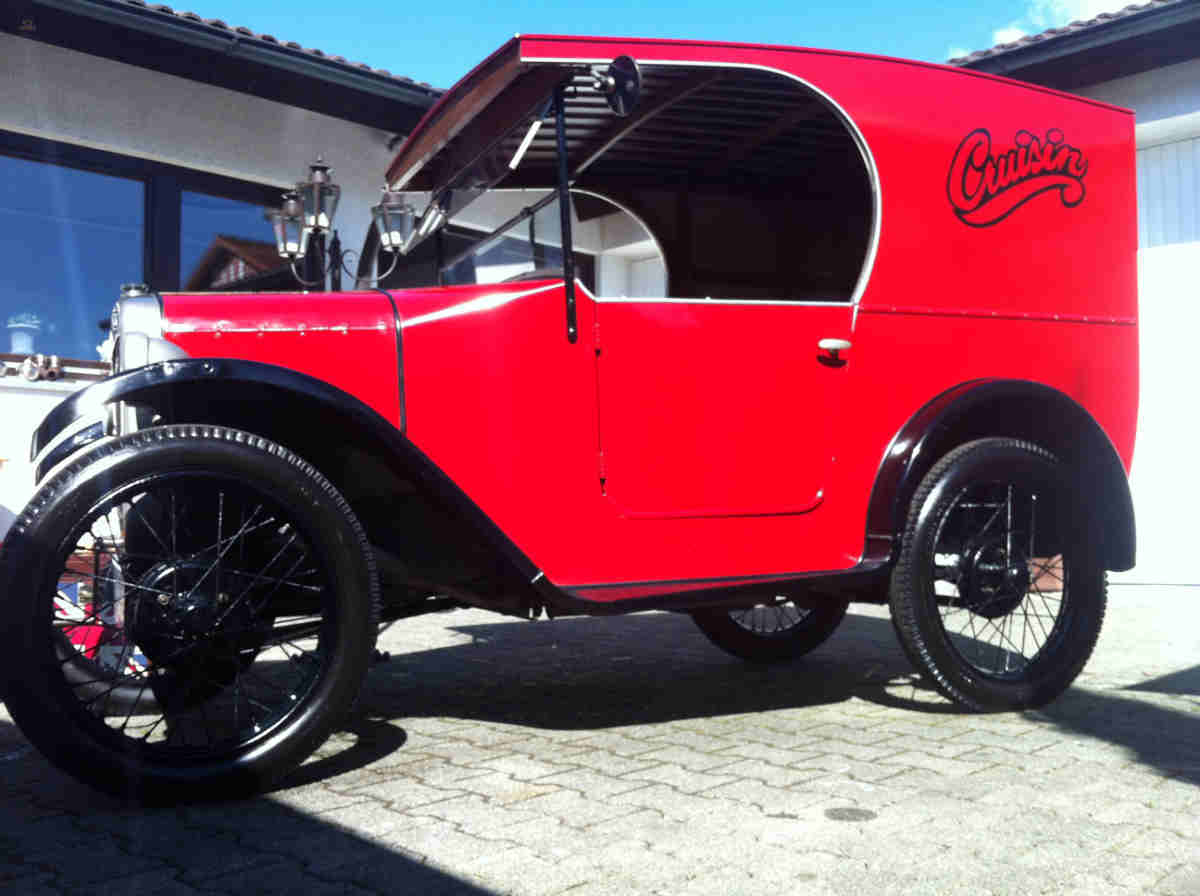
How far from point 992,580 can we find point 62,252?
6.91 meters

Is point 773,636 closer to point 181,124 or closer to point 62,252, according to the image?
point 62,252

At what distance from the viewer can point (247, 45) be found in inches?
324

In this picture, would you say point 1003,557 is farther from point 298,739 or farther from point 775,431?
point 298,739

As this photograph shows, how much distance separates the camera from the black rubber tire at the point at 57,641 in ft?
8.82

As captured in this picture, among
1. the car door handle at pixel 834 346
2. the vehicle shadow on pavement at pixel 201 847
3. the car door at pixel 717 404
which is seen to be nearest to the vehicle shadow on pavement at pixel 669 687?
the car door at pixel 717 404

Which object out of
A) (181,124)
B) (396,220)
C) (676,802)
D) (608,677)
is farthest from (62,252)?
(676,802)

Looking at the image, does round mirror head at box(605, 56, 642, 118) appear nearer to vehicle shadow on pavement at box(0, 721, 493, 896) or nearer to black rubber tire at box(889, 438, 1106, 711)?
black rubber tire at box(889, 438, 1106, 711)

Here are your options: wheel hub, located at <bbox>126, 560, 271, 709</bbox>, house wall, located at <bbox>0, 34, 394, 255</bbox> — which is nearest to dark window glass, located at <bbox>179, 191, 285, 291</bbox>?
house wall, located at <bbox>0, 34, 394, 255</bbox>

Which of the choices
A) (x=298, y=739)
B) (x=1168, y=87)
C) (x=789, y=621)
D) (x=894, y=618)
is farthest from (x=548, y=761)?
(x=1168, y=87)

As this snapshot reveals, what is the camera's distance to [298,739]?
2.90 m

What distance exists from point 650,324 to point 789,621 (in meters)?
2.11

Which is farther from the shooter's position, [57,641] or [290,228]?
[290,228]

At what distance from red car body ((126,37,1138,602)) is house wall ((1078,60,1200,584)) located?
16.3ft

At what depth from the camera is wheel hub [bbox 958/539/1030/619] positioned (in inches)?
155
